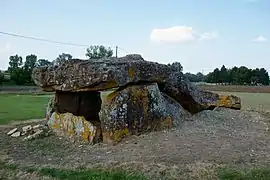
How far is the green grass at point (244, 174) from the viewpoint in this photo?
6.64 meters

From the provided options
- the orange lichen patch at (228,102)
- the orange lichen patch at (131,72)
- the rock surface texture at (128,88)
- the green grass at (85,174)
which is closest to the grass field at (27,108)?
the orange lichen patch at (228,102)

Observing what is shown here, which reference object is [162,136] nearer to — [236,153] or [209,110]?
[236,153]

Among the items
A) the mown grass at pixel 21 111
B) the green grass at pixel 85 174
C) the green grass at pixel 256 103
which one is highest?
the green grass at pixel 256 103

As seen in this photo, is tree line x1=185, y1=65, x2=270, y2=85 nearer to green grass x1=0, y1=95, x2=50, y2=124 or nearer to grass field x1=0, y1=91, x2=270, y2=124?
grass field x1=0, y1=91, x2=270, y2=124

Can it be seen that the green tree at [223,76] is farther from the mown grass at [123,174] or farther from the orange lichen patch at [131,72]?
the mown grass at [123,174]

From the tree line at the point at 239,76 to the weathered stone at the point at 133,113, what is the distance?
68.9m

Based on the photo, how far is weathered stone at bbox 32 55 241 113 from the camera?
9773 millimetres

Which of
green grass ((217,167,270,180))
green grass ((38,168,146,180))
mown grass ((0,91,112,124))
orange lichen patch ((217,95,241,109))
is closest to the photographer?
green grass ((217,167,270,180))

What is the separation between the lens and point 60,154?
29.3 feet

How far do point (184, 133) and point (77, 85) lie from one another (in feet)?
10.0

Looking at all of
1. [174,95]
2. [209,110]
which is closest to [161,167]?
[174,95]

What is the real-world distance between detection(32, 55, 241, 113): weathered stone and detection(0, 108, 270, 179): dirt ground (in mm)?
1040

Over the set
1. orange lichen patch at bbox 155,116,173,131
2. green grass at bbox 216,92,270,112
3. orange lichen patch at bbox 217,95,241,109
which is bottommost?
green grass at bbox 216,92,270,112

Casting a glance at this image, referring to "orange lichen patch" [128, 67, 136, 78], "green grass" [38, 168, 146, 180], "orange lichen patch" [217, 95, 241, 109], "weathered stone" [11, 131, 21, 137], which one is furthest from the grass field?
"green grass" [38, 168, 146, 180]
